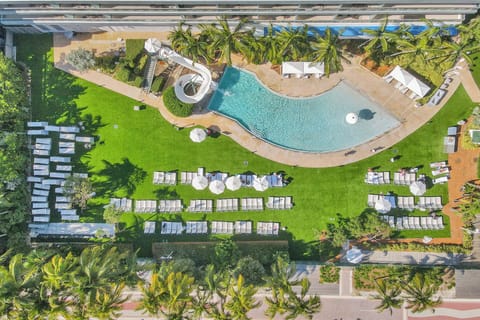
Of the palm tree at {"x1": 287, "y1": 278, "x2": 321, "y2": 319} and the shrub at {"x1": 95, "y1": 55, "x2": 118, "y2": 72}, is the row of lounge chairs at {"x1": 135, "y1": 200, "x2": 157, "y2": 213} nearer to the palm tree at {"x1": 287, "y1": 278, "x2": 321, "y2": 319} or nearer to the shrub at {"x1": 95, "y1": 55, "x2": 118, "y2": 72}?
the shrub at {"x1": 95, "y1": 55, "x2": 118, "y2": 72}

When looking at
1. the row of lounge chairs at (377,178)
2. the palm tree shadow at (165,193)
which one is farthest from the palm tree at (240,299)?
the row of lounge chairs at (377,178)

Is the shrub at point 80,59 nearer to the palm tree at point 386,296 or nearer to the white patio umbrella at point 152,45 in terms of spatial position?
the white patio umbrella at point 152,45

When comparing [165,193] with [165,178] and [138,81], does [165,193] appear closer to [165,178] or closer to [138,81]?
[165,178]

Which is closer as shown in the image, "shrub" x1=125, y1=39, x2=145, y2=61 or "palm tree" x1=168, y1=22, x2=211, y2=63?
"palm tree" x1=168, y1=22, x2=211, y2=63

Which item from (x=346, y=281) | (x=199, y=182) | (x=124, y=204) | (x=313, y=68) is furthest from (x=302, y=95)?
(x=124, y=204)

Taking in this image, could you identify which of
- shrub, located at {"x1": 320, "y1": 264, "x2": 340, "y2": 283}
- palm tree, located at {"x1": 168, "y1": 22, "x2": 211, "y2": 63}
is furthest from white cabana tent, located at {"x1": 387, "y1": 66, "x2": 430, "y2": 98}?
Answer: shrub, located at {"x1": 320, "y1": 264, "x2": 340, "y2": 283}
